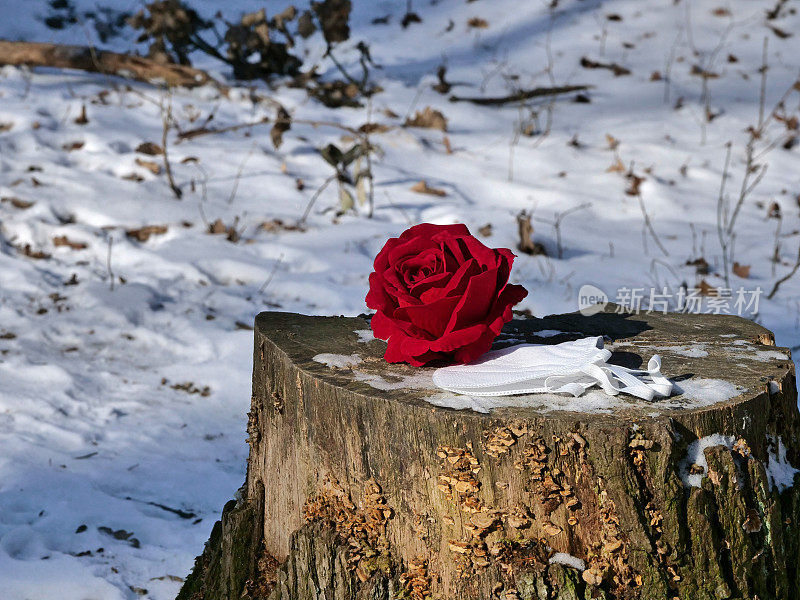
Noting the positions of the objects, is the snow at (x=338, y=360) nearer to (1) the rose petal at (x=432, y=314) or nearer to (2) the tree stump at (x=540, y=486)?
(2) the tree stump at (x=540, y=486)

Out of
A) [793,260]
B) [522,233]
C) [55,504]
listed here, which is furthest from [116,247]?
[793,260]

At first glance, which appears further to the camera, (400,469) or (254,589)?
(254,589)

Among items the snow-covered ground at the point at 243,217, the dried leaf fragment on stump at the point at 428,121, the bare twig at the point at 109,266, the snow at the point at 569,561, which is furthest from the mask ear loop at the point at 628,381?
the dried leaf fragment on stump at the point at 428,121

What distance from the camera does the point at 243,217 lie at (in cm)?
502

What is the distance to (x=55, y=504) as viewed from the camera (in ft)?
9.23

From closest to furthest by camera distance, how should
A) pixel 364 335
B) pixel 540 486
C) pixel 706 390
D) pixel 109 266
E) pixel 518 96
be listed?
1. pixel 540 486
2. pixel 706 390
3. pixel 364 335
4. pixel 109 266
5. pixel 518 96

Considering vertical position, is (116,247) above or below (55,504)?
above

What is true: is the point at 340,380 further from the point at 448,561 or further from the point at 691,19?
the point at 691,19

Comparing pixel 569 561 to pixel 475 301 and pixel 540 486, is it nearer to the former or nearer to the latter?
pixel 540 486

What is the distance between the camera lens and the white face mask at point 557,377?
68.9 inches

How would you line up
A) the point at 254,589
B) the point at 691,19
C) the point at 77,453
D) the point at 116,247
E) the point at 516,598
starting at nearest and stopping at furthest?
the point at 516,598, the point at 254,589, the point at 77,453, the point at 116,247, the point at 691,19

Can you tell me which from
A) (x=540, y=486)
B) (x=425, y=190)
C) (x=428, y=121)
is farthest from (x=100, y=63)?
(x=540, y=486)

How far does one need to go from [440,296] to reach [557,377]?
32cm

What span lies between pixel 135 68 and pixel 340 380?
17.3ft
